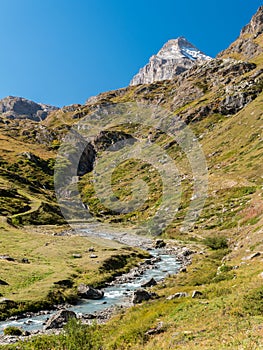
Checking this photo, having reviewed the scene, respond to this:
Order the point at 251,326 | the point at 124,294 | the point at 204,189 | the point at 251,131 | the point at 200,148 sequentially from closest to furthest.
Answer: the point at 251,326
the point at 124,294
the point at 204,189
the point at 251,131
the point at 200,148

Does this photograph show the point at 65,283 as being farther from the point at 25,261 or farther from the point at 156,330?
the point at 156,330

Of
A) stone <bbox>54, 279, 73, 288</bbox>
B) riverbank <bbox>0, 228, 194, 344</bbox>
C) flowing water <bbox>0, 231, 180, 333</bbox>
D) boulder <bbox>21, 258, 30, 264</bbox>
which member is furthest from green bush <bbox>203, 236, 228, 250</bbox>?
boulder <bbox>21, 258, 30, 264</bbox>

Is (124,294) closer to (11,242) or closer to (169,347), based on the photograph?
(169,347)

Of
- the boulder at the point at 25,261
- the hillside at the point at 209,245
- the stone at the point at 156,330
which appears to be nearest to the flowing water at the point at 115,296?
the hillside at the point at 209,245

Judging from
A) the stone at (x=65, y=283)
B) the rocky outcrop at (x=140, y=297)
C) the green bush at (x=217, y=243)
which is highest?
the green bush at (x=217, y=243)

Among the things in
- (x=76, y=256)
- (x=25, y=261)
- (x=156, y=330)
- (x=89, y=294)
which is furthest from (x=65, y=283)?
(x=156, y=330)

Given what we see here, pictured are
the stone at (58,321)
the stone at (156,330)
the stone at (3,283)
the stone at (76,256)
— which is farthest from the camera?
the stone at (76,256)

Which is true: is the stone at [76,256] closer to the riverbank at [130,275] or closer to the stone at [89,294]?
the riverbank at [130,275]

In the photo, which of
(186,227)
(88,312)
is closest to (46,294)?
(88,312)

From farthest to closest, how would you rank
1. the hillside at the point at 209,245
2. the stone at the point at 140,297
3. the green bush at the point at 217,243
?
the green bush at the point at 217,243
the stone at the point at 140,297
the hillside at the point at 209,245

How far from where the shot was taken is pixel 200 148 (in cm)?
19975

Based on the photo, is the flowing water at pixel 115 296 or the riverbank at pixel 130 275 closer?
the riverbank at pixel 130 275

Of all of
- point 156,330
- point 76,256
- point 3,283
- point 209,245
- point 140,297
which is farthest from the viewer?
point 209,245

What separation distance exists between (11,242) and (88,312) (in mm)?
42786
